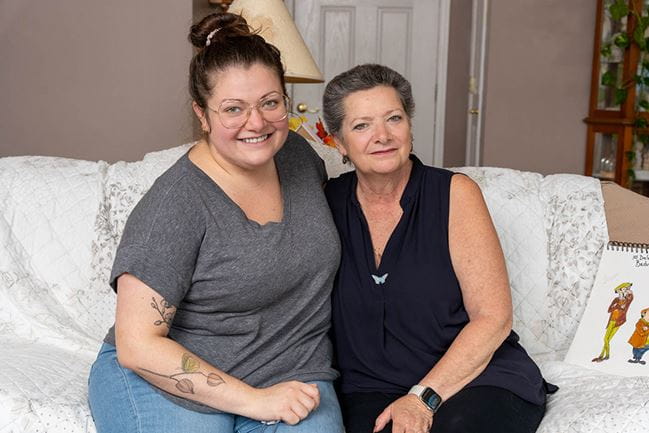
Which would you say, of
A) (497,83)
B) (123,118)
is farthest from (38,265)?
(497,83)

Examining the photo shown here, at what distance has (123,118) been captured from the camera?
3885 mm

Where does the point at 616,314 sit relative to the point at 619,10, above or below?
below

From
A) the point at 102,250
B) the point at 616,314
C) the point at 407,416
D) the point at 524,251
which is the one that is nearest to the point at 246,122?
the point at 407,416

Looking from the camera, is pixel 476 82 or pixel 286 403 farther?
pixel 476 82

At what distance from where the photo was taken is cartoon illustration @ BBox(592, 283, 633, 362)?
75.0 inches

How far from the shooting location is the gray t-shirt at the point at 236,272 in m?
1.44

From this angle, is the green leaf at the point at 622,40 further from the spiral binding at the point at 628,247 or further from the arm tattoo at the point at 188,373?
the arm tattoo at the point at 188,373

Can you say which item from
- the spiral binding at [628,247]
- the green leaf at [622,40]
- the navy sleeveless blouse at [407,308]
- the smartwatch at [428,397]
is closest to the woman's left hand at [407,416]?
the smartwatch at [428,397]

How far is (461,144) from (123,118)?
211 cm

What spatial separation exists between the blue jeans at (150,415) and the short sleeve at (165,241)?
0.62 ft

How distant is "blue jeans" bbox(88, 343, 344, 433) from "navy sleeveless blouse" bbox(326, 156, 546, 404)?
178mm

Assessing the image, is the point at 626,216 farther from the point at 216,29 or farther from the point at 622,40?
the point at 622,40

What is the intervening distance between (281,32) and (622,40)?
2.31 m

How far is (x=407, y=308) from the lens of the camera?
168 cm
